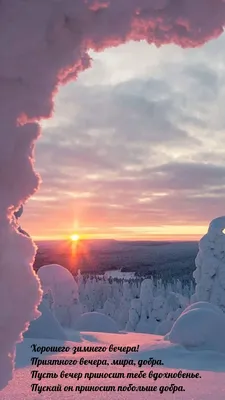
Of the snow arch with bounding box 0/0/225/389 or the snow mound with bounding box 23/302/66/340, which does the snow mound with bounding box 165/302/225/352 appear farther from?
the snow arch with bounding box 0/0/225/389

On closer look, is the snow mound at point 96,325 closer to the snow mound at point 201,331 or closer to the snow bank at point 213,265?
the snow bank at point 213,265

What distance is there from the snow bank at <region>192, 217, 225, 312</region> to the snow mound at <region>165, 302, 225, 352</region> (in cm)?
1375

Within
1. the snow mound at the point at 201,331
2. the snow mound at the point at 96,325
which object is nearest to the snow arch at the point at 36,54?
the snow mound at the point at 201,331

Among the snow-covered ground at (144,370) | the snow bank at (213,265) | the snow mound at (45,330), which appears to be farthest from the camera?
the snow bank at (213,265)

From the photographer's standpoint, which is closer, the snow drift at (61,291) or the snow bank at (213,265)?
the snow drift at (61,291)

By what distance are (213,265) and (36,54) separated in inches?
977

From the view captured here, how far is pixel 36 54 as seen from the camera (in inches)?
134

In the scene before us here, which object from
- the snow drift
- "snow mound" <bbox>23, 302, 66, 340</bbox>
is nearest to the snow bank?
the snow drift

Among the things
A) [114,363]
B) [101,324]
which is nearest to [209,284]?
[101,324]

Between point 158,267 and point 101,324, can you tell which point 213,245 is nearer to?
point 101,324

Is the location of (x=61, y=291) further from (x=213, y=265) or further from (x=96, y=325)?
(x=213, y=265)

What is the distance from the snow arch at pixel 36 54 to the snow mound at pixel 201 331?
8.83 meters

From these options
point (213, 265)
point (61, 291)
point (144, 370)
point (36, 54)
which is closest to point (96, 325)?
point (61, 291)

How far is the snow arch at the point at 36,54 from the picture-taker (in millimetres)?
3391
